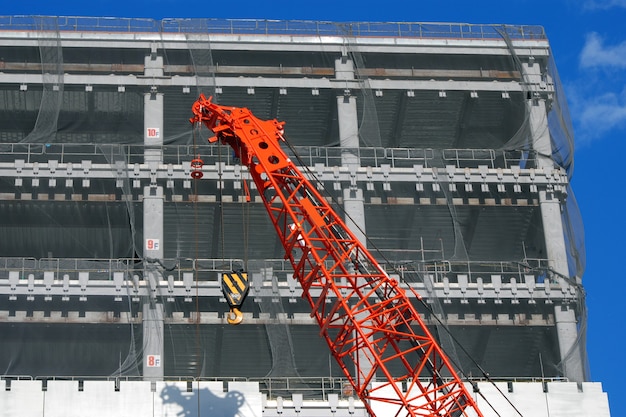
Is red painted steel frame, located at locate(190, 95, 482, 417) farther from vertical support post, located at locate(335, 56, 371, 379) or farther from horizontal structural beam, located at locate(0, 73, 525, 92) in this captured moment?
horizontal structural beam, located at locate(0, 73, 525, 92)

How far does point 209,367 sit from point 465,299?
Result: 12.6 m

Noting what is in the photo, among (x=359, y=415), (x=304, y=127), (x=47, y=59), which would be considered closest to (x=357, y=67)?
(x=304, y=127)

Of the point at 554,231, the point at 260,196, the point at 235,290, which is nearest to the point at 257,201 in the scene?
the point at 260,196

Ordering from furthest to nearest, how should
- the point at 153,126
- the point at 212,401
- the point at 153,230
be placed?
the point at 153,126 → the point at 153,230 → the point at 212,401

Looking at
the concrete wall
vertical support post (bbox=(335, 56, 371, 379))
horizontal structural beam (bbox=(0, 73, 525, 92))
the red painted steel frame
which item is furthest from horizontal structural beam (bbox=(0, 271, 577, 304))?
horizontal structural beam (bbox=(0, 73, 525, 92))

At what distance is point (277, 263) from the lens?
214 feet

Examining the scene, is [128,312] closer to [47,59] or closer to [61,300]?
[61,300]

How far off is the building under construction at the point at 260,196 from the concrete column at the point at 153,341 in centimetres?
9

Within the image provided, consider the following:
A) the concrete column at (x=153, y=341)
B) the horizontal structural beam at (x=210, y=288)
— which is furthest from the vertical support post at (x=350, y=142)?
the concrete column at (x=153, y=341)

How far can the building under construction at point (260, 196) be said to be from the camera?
61500 mm

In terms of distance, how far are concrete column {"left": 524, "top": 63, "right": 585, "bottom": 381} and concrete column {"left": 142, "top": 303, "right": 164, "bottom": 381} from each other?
60.4 ft

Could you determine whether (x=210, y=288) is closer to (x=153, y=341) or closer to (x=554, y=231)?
(x=153, y=341)

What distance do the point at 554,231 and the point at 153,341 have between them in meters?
20.3

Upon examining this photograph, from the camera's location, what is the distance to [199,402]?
1991 inches
